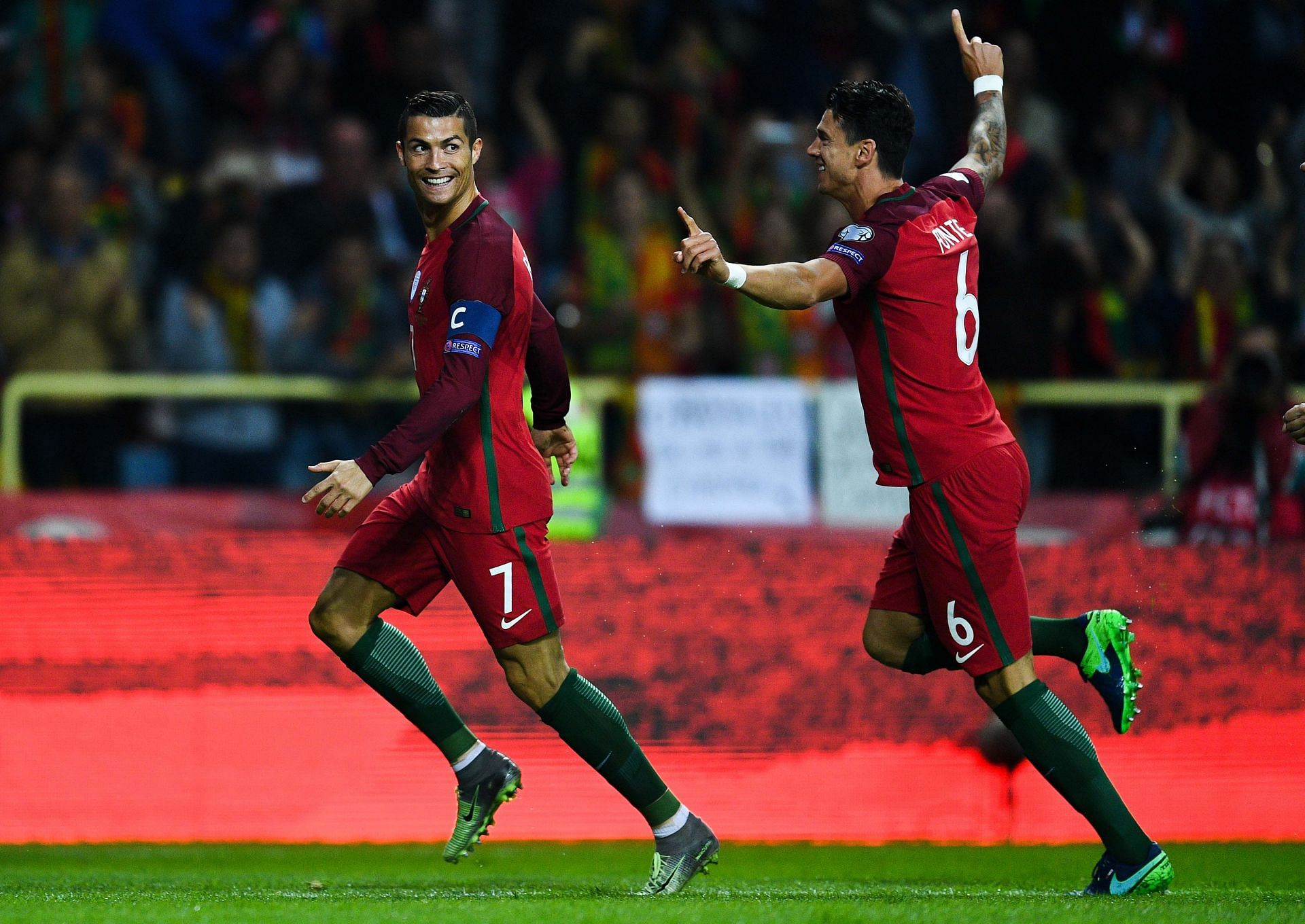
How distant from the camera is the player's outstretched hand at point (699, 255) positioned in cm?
477

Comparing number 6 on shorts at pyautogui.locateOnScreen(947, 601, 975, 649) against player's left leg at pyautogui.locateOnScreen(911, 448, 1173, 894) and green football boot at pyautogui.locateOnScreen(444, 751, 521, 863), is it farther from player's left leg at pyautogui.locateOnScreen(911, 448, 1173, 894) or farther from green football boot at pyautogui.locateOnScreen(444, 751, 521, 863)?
green football boot at pyautogui.locateOnScreen(444, 751, 521, 863)

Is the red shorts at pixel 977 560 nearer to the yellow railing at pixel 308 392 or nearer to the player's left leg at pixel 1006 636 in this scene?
the player's left leg at pixel 1006 636

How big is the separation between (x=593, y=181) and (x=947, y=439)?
19.2 feet

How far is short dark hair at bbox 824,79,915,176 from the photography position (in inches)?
206

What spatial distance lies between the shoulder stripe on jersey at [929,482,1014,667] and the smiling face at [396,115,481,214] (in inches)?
64.9

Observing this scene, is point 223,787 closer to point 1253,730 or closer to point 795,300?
point 795,300

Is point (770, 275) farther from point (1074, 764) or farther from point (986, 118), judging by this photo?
point (1074, 764)

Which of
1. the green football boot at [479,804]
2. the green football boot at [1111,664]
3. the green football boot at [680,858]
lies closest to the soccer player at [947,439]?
the green football boot at [1111,664]

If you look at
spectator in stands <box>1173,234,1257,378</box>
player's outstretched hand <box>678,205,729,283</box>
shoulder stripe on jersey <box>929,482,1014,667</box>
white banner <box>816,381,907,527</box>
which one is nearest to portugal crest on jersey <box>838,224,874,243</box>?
player's outstretched hand <box>678,205,729,283</box>

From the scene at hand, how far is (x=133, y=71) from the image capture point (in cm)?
1102

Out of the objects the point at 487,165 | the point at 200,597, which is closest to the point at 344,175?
the point at 487,165

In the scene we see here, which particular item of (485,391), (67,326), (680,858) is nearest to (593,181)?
(67,326)

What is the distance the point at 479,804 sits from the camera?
546cm

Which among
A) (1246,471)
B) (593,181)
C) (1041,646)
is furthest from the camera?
(593,181)
